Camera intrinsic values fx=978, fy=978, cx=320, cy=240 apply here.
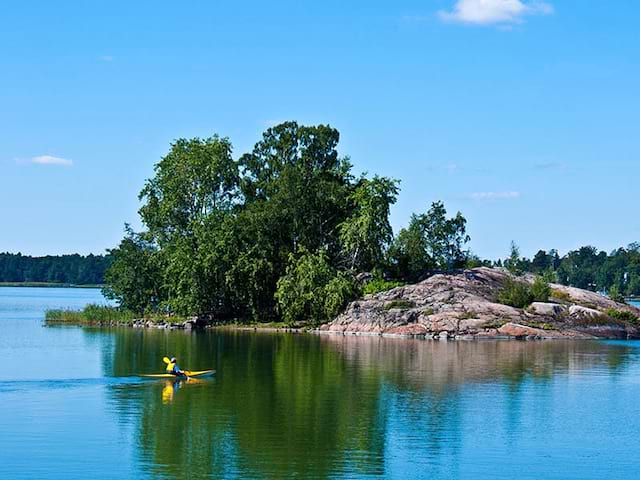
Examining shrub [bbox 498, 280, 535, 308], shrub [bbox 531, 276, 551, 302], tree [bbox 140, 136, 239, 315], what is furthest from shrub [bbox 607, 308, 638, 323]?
tree [bbox 140, 136, 239, 315]

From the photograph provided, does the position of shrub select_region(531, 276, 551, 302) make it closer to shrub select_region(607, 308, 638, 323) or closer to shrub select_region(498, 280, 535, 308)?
shrub select_region(498, 280, 535, 308)

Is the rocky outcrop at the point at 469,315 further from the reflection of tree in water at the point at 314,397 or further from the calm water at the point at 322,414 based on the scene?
the calm water at the point at 322,414

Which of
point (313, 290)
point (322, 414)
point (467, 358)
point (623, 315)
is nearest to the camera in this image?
point (322, 414)

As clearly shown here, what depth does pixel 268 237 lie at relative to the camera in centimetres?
10331

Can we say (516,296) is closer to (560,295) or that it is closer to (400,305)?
(560,295)

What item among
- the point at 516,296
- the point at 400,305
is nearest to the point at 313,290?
the point at 400,305

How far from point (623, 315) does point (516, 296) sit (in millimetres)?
10784

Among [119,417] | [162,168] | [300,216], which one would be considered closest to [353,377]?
[119,417]

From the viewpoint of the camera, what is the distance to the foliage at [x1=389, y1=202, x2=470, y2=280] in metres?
106

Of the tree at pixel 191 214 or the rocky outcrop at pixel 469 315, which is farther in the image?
the tree at pixel 191 214

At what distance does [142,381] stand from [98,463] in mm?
20420

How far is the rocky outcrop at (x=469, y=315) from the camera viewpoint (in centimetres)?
8900

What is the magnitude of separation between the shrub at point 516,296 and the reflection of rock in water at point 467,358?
879cm

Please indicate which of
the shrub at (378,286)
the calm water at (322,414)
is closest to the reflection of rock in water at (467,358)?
the calm water at (322,414)
